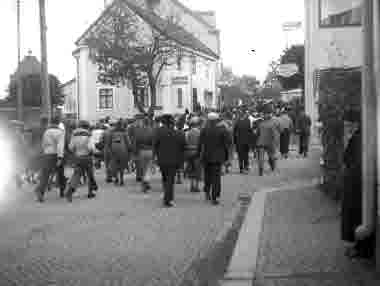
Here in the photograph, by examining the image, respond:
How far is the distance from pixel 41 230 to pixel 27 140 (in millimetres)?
8542

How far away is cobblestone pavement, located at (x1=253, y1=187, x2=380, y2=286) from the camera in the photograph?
6.46 metres

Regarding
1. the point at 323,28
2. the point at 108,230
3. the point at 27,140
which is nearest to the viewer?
the point at 108,230

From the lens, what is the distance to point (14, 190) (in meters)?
16.5

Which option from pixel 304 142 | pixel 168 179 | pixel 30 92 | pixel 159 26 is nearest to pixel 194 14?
pixel 30 92

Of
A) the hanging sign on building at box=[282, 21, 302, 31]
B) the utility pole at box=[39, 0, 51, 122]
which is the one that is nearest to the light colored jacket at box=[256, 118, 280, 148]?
the utility pole at box=[39, 0, 51, 122]

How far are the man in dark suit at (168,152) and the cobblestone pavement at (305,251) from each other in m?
1.97

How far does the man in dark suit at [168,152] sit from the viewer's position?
1280 cm

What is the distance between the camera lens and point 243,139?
1975 cm

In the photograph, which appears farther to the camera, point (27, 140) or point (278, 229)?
point (27, 140)

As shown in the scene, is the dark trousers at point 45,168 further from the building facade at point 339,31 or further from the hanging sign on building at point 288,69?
the hanging sign on building at point 288,69

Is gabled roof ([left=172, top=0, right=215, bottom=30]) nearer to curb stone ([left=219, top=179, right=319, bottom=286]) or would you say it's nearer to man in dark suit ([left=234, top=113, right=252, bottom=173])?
man in dark suit ([left=234, top=113, right=252, bottom=173])

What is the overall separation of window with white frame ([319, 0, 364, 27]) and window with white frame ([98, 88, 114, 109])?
43217 mm

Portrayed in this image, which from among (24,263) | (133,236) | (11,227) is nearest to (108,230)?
(133,236)

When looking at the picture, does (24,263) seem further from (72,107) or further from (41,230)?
(72,107)
